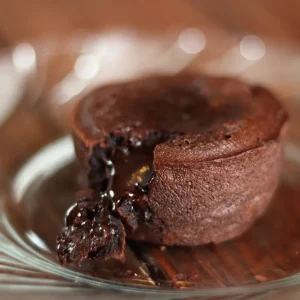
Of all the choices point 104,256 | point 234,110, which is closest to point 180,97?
point 234,110

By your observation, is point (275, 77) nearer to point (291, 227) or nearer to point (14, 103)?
point (291, 227)

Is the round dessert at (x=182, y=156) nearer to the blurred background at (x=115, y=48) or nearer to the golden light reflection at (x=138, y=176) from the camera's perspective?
the golden light reflection at (x=138, y=176)

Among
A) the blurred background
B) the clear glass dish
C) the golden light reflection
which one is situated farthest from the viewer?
the blurred background

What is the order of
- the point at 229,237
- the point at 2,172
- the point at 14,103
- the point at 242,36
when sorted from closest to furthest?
the point at 229,237 < the point at 2,172 < the point at 14,103 < the point at 242,36

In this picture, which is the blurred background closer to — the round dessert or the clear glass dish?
the clear glass dish

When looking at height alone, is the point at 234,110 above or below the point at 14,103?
below

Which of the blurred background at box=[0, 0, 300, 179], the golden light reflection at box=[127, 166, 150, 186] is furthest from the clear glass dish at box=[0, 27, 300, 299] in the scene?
the golden light reflection at box=[127, 166, 150, 186]

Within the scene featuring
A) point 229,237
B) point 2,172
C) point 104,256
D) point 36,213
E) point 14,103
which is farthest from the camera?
point 14,103

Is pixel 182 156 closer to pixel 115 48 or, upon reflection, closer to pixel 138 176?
pixel 138 176
